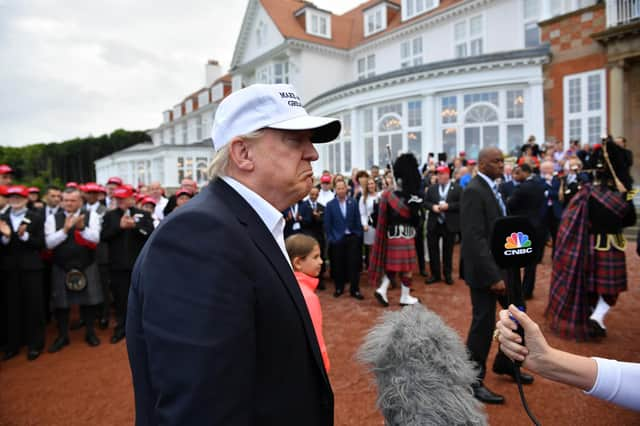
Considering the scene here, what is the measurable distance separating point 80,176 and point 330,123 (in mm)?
76240

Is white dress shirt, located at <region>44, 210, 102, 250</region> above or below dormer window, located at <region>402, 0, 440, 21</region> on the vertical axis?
below

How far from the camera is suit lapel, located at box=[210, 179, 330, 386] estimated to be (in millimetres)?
1203


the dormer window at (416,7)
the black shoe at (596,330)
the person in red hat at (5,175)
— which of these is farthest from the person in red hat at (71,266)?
the dormer window at (416,7)

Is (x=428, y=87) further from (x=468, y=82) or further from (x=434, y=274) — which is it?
(x=434, y=274)

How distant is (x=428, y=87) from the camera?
16109 millimetres

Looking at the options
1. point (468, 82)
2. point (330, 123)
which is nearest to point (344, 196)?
point (330, 123)

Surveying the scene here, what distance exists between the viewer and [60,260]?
5.36 metres

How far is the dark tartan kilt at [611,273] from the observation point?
4551 millimetres

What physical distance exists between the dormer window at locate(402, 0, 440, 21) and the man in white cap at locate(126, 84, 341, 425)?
79.1 feet

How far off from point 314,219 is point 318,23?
22317 mm

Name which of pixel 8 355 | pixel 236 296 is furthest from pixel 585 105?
pixel 8 355

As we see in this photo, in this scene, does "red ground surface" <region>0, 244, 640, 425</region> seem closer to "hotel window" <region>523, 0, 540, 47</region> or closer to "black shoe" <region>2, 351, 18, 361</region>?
"black shoe" <region>2, 351, 18, 361</region>

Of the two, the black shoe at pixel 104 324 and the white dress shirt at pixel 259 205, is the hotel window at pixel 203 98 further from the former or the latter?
the white dress shirt at pixel 259 205

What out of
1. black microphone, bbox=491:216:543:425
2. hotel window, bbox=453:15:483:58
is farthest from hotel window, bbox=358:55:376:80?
black microphone, bbox=491:216:543:425
